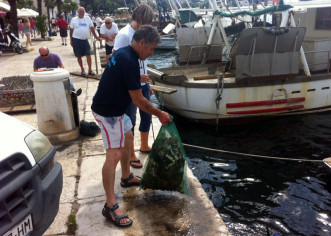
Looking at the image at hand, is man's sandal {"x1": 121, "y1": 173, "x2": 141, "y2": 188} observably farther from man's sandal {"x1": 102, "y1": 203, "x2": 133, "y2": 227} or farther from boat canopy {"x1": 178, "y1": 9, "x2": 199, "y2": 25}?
boat canopy {"x1": 178, "y1": 9, "x2": 199, "y2": 25}

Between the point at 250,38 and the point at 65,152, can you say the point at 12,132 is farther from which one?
the point at 250,38

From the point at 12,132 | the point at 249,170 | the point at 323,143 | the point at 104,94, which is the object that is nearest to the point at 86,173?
the point at 104,94

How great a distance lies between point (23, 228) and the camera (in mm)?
2166

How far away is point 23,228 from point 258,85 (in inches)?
283

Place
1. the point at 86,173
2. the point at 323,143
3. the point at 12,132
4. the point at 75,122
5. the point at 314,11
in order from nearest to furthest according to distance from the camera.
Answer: the point at 12,132 < the point at 86,173 < the point at 75,122 < the point at 323,143 < the point at 314,11

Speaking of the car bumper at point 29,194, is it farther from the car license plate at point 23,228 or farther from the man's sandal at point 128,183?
the man's sandal at point 128,183

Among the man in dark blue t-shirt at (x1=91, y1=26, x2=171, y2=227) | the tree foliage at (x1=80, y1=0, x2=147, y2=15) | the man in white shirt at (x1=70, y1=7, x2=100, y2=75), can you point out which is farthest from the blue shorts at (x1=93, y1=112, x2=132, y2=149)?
the tree foliage at (x1=80, y1=0, x2=147, y2=15)

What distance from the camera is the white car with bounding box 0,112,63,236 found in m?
2.06

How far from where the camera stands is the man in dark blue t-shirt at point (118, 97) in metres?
2.89

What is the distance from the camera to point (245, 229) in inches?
177

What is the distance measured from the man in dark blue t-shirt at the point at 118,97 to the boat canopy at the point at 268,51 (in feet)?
17.1

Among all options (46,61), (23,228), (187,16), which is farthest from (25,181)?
(187,16)

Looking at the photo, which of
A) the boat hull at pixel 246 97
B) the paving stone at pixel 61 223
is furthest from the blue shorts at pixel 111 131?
Result: the boat hull at pixel 246 97

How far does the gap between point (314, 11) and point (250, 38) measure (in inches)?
177
